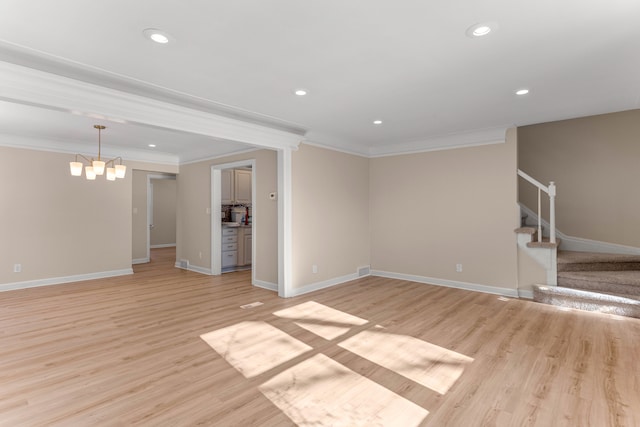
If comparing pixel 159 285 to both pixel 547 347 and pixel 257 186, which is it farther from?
pixel 547 347

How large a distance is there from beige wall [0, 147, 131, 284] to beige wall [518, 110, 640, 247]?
7790 mm

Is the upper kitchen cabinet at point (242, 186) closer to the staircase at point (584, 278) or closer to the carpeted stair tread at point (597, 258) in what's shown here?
the staircase at point (584, 278)

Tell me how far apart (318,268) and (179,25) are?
13.0ft

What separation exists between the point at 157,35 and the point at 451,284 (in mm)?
5100

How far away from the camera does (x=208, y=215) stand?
21.1ft

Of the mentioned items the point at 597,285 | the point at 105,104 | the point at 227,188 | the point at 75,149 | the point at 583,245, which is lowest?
the point at 597,285

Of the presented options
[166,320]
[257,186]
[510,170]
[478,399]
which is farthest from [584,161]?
[166,320]

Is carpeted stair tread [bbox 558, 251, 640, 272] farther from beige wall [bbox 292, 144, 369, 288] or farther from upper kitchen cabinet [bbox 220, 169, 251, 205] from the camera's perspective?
upper kitchen cabinet [bbox 220, 169, 251, 205]

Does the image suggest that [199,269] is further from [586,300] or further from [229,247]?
[586,300]

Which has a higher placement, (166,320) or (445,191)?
(445,191)

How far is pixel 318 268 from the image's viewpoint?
17.5 feet

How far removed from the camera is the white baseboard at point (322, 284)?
494 cm

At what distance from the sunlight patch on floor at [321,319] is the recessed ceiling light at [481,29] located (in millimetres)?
2834

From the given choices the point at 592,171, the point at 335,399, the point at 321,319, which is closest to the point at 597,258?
the point at 592,171
